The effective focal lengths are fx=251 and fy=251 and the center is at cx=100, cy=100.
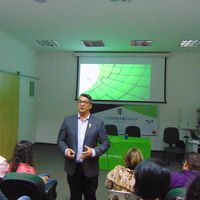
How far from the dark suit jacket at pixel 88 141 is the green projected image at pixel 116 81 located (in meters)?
4.49

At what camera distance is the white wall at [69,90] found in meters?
6.85

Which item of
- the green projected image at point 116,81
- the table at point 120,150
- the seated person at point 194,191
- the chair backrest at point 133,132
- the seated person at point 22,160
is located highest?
the green projected image at point 116,81

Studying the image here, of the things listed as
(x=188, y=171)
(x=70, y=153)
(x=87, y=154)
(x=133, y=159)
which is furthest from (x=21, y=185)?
(x=188, y=171)

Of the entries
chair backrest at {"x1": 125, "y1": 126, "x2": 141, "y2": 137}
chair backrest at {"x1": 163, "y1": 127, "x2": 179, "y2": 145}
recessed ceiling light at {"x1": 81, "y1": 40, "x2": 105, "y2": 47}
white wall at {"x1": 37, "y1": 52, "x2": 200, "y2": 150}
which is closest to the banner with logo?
white wall at {"x1": 37, "y1": 52, "x2": 200, "y2": 150}

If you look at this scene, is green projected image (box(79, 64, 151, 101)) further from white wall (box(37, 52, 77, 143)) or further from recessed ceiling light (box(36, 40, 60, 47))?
recessed ceiling light (box(36, 40, 60, 47))

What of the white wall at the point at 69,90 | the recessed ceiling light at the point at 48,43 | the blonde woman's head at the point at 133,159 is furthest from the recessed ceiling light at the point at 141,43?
the blonde woman's head at the point at 133,159

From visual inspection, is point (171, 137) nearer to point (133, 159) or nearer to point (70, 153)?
point (133, 159)

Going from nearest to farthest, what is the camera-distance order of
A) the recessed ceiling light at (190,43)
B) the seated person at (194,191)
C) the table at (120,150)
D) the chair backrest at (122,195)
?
1. the seated person at (194,191)
2. the chair backrest at (122,195)
3. the table at (120,150)
4. the recessed ceiling light at (190,43)

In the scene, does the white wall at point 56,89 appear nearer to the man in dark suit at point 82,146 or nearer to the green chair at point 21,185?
the man in dark suit at point 82,146

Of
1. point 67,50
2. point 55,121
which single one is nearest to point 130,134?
point 55,121

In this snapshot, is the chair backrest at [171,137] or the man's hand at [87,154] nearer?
the man's hand at [87,154]

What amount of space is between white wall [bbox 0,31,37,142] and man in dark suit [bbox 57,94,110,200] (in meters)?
3.32

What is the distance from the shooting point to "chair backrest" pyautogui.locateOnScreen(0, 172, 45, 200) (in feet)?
6.76

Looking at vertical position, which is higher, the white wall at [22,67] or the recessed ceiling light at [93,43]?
the recessed ceiling light at [93,43]
